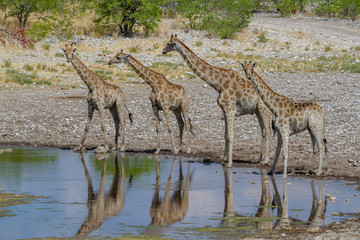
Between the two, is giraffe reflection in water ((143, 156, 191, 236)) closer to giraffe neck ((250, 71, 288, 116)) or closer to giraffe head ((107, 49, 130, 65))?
giraffe neck ((250, 71, 288, 116))

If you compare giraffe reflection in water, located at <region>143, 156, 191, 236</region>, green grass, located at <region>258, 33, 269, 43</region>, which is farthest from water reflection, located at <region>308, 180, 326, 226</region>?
green grass, located at <region>258, 33, 269, 43</region>

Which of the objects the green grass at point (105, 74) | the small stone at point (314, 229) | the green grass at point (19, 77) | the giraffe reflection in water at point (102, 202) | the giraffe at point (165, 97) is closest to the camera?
the small stone at point (314, 229)

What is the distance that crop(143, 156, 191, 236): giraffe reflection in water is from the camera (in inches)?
356

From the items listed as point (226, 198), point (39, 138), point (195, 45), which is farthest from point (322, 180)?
point (195, 45)

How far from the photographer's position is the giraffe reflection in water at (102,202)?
9.05 m

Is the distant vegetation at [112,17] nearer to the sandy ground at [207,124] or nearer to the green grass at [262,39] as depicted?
the green grass at [262,39]

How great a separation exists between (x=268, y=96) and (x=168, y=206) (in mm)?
3612

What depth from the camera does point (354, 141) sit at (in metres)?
15.6

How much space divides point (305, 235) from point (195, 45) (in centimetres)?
2991

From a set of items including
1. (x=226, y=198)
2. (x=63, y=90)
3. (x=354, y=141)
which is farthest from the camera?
(x=63, y=90)

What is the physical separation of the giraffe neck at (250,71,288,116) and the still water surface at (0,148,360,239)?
1342mm

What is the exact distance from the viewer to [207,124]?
18.7 m

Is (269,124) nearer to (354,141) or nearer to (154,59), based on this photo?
(354,141)

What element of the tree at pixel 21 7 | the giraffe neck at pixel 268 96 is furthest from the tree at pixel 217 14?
the giraffe neck at pixel 268 96
